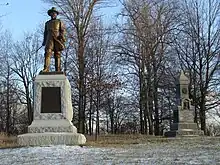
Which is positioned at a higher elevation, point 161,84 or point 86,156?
point 161,84

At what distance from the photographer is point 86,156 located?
10.6 meters

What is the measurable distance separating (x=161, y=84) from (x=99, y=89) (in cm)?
612

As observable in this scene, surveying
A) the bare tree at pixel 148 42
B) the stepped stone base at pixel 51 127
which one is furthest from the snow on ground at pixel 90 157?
the bare tree at pixel 148 42

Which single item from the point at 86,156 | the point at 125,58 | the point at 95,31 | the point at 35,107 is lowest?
the point at 86,156

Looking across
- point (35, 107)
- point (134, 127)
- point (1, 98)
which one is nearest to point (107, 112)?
point (134, 127)

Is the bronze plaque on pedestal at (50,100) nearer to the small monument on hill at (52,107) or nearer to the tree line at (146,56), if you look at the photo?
the small monument on hill at (52,107)

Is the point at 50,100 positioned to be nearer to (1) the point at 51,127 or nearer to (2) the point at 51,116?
(2) the point at 51,116

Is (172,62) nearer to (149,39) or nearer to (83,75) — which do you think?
(149,39)

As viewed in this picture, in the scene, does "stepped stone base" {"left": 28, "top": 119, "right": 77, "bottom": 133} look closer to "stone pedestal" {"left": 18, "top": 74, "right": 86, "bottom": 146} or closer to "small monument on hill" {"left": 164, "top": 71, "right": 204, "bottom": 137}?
"stone pedestal" {"left": 18, "top": 74, "right": 86, "bottom": 146}

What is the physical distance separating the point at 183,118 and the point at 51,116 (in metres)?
11.9

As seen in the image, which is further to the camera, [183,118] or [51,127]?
[183,118]

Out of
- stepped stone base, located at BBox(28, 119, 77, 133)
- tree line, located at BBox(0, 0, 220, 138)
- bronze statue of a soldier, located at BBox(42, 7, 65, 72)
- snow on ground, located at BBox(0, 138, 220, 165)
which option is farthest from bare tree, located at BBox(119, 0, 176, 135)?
snow on ground, located at BBox(0, 138, 220, 165)

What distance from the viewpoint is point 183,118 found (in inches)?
964

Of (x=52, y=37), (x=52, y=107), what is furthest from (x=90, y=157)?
(x=52, y=37)
